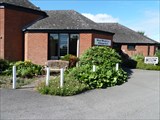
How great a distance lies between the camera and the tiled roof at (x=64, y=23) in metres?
19.3

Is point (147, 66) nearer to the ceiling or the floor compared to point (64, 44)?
nearer to the floor

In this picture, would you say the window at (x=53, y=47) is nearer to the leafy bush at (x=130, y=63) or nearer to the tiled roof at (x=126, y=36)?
the leafy bush at (x=130, y=63)

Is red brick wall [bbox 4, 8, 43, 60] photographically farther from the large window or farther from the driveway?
the driveway

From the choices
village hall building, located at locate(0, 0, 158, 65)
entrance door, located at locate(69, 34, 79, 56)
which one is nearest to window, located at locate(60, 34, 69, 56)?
village hall building, located at locate(0, 0, 158, 65)

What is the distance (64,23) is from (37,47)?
2775 mm

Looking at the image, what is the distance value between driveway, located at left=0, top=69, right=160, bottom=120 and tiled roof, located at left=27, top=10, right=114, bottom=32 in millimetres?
9151

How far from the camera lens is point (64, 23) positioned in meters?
20.0

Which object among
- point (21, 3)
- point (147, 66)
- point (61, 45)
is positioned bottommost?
point (147, 66)

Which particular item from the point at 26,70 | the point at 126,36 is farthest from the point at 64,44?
→ the point at 126,36

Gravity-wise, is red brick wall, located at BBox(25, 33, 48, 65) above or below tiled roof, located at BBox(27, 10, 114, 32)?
below

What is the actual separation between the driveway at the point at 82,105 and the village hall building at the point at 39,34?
896 centimetres

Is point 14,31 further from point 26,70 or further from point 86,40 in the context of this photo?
point 26,70

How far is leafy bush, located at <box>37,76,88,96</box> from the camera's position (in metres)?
9.88

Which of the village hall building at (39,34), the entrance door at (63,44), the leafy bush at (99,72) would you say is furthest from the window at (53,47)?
the leafy bush at (99,72)
